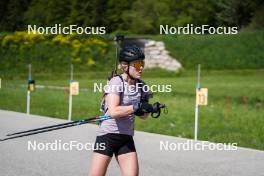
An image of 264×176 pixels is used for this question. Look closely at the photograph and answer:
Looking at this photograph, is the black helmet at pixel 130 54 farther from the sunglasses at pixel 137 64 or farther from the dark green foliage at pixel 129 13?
the dark green foliage at pixel 129 13

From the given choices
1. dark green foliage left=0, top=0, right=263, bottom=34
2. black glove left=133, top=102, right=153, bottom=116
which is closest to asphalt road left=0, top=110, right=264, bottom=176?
black glove left=133, top=102, right=153, bottom=116

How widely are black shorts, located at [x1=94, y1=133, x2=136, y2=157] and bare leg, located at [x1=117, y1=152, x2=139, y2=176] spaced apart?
5 centimetres

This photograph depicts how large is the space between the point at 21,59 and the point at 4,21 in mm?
4969

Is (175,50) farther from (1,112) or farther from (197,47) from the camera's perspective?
(1,112)

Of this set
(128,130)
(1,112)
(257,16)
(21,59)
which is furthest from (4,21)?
(128,130)

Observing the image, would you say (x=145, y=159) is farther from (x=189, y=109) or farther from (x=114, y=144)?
(x=189, y=109)

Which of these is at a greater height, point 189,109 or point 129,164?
point 129,164

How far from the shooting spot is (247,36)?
1897 inches

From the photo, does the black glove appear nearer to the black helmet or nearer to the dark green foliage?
the black helmet

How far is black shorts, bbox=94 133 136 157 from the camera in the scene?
6.11 metres

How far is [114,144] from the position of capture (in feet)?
20.1

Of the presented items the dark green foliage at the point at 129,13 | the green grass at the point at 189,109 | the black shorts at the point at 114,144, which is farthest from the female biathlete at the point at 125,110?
the dark green foliage at the point at 129,13

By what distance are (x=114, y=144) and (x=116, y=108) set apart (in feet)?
1.33

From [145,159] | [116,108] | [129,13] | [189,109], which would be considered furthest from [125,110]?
[129,13]
